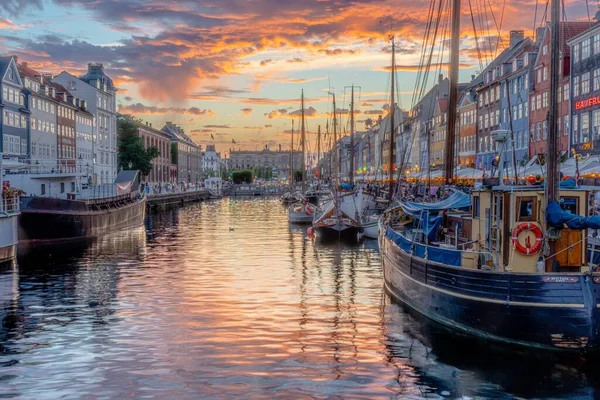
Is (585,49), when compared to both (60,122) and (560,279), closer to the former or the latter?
(560,279)

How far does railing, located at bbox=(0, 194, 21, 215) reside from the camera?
4119cm

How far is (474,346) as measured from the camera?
70.4 feet

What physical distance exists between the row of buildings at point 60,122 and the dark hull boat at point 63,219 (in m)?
4.68

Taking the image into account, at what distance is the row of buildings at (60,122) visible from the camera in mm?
78125

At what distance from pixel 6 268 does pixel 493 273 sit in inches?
1105

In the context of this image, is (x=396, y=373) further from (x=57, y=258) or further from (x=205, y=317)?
(x=57, y=258)

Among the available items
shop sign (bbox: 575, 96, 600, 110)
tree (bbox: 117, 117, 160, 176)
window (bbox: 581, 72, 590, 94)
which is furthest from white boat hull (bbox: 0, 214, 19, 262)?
tree (bbox: 117, 117, 160, 176)

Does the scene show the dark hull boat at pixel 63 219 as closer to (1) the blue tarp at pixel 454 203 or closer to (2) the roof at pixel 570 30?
(1) the blue tarp at pixel 454 203

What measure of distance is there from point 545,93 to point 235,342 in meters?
61.1

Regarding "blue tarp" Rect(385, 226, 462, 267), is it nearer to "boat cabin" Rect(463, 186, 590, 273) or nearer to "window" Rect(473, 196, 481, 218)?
"boat cabin" Rect(463, 186, 590, 273)

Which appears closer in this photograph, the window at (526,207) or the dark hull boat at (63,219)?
the window at (526,207)

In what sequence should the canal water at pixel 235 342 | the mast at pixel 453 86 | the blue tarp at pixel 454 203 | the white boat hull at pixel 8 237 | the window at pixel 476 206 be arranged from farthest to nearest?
the white boat hull at pixel 8 237
the mast at pixel 453 86
the blue tarp at pixel 454 203
the window at pixel 476 206
the canal water at pixel 235 342

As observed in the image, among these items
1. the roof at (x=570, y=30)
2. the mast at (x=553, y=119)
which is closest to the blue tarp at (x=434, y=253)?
the mast at (x=553, y=119)

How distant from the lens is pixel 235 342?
22.4 metres
